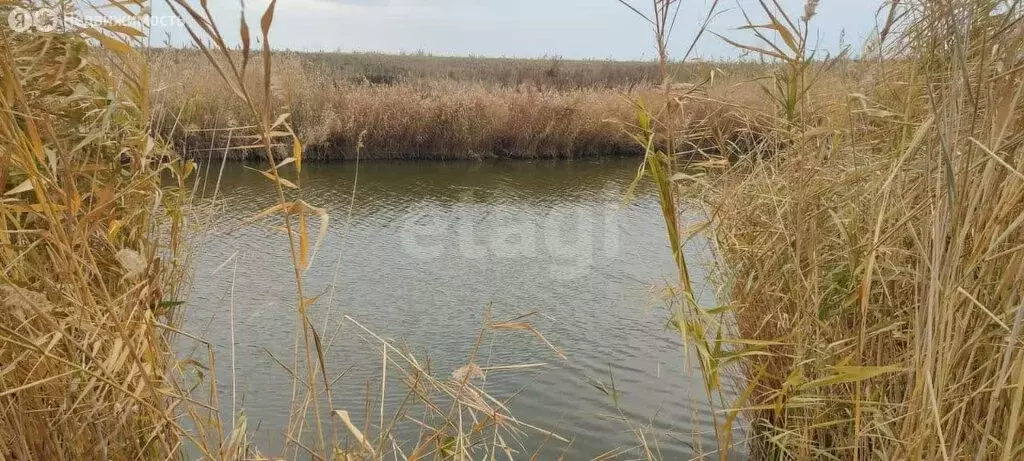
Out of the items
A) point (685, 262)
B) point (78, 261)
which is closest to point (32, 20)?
point (78, 261)

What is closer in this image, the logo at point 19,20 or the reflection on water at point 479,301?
the logo at point 19,20

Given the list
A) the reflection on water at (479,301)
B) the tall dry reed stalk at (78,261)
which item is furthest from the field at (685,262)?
the reflection on water at (479,301)

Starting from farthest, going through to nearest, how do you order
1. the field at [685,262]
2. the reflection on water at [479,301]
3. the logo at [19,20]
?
the reflection on water at [479,301] → the logo at [19,20] → the field at [685,262]

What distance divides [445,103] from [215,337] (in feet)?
22.5

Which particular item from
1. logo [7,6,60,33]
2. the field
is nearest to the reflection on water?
the field

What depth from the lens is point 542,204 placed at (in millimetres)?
7215

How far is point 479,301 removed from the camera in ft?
13.6

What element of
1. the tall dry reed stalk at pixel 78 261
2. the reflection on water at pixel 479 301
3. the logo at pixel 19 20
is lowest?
the reflection on water at pixel 479 301

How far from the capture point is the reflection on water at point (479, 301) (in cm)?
296

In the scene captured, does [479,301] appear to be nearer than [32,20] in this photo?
No

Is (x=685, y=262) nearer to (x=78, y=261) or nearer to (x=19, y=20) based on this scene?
(x=78, y=261)

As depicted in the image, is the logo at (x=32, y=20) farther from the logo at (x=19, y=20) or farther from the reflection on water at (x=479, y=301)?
the reflection on water at (x=479, y=301)

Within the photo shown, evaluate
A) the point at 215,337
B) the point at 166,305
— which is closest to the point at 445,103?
the point at 215,337

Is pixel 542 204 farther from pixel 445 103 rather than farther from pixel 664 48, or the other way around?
pixel 664 48
